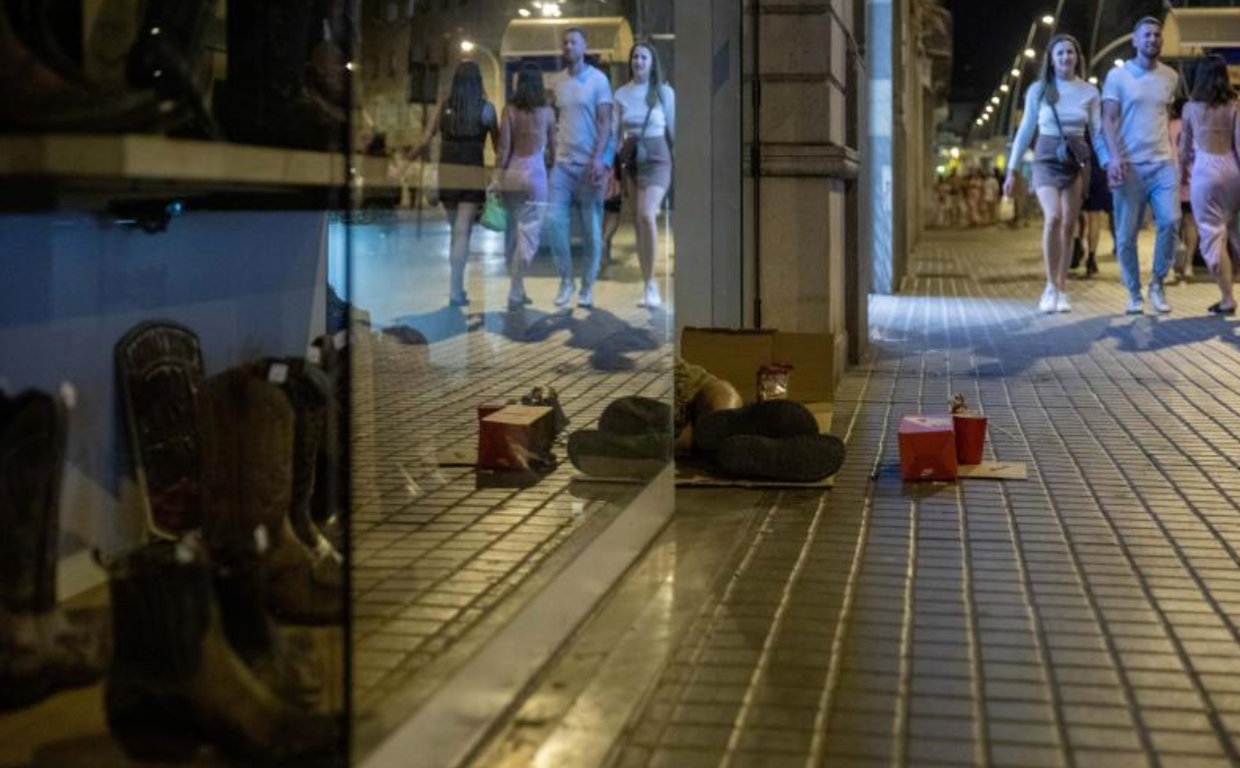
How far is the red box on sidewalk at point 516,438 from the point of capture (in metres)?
6.13

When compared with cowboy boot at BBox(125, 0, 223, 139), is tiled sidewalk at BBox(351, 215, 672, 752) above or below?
below

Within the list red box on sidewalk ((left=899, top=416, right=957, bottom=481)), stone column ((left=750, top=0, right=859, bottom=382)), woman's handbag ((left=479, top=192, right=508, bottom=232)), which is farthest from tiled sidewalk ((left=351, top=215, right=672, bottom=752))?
stone column ((left=750, top=0, right=859, bottom=382))

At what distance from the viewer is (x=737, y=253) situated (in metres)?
9.84

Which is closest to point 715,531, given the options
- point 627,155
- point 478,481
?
point 478,481

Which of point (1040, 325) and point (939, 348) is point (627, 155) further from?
point (1040, 325)

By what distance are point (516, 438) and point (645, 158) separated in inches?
46.4

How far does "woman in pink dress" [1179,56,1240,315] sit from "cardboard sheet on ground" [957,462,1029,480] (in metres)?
8.12

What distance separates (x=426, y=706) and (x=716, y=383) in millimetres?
4179

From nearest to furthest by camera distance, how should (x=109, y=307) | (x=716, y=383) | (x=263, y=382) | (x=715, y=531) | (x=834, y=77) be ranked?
(x=263, y=382), (x=109, y=307), (x=715, y=531), (x=716, y=383), (x=834, y=77)

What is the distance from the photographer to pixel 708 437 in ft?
23.7

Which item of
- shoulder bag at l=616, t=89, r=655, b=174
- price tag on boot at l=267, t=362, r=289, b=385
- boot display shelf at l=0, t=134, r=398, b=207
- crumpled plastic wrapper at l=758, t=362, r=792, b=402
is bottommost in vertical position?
crumpled plastic wrapper at l=758, t=362, r=792, b=402

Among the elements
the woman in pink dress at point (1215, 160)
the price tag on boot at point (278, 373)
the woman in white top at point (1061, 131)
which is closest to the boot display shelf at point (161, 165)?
the price tag on boot at point (278, 373)

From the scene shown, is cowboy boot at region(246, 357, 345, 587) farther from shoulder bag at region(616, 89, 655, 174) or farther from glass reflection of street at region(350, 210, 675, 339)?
shoulder bag at region(616, 89, 655, 174)

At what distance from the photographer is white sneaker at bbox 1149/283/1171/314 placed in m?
15.1
